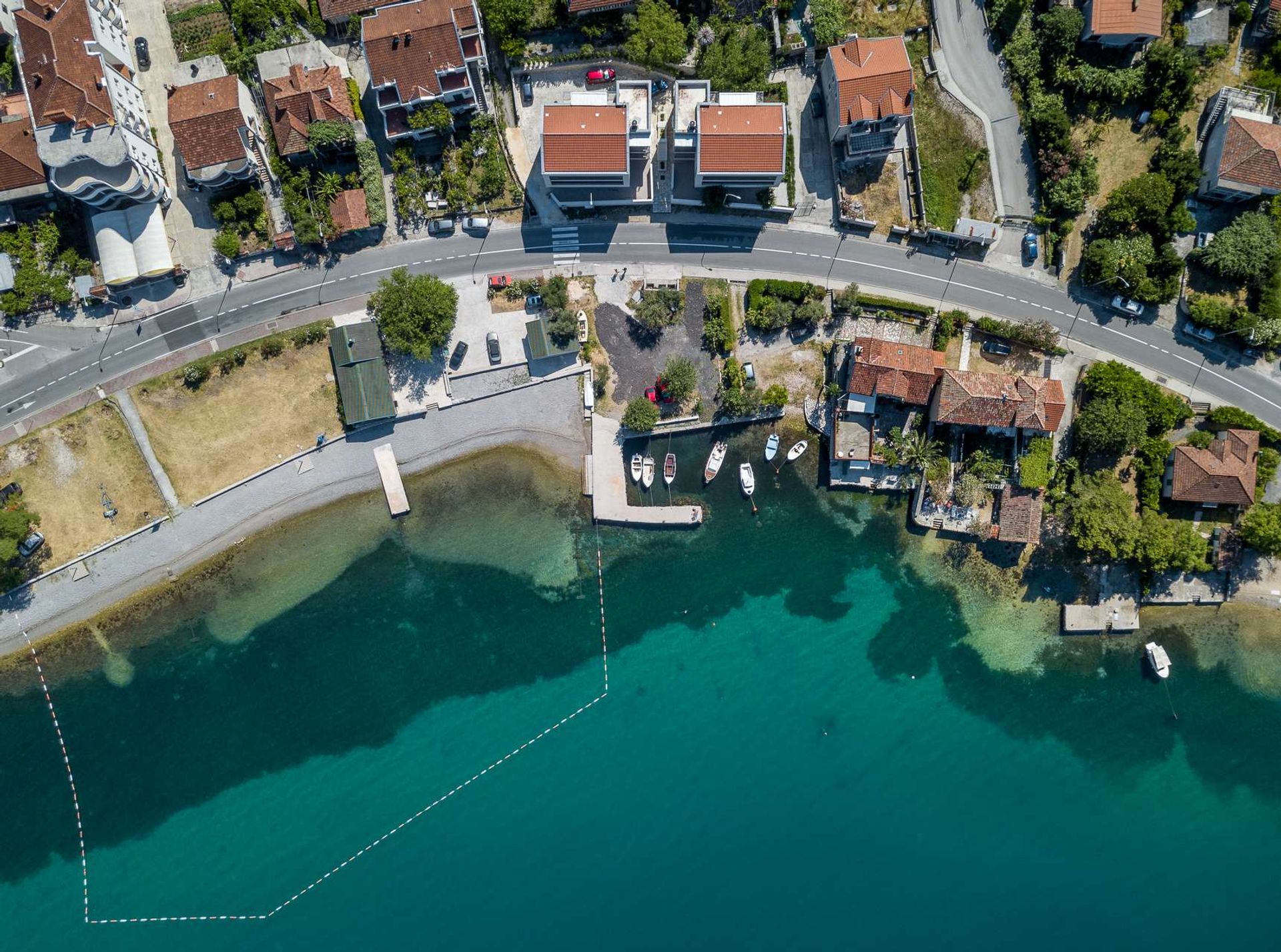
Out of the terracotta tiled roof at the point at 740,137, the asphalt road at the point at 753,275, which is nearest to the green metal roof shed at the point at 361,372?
the asphalt road at the point at 753,275

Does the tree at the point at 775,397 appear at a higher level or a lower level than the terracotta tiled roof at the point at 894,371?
lower

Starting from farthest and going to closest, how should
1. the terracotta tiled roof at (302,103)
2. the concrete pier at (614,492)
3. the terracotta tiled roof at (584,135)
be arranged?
the concrete pier at (614,492) < the terracotta tiled roof at (302,103) < the terracotta tiled roof at (584,135)

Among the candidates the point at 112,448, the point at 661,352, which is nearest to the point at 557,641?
the point at 661,352

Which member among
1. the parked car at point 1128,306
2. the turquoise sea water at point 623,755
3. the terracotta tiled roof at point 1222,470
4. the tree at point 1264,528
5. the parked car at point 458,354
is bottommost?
the turquoise sea water at point 623,755

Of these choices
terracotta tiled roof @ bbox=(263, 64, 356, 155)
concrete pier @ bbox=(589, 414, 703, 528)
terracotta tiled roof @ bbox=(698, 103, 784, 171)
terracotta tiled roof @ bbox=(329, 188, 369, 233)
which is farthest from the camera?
concrete pier @ bbox=(589, 414, 703, 528)

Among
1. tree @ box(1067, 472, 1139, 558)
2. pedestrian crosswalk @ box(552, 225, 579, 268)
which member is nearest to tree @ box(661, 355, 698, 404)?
pedestrian crosswalk @ box(552, 225, 579, 268)

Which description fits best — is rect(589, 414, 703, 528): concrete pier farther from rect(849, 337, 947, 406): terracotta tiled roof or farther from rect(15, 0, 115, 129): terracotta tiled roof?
rect(15, 0, 115, 129): terracotta tiled roof

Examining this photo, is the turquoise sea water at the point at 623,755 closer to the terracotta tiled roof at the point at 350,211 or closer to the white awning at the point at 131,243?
the terracotta tiled roof at the point at 350,211
